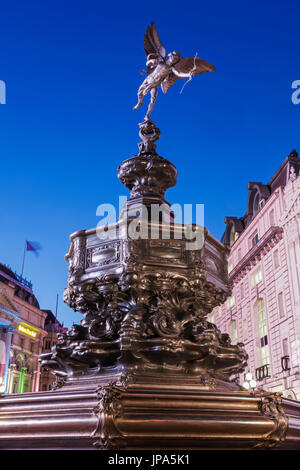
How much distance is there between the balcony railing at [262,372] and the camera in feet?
97.1

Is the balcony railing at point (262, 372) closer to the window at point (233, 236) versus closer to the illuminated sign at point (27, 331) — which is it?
the window at point (233, 236)

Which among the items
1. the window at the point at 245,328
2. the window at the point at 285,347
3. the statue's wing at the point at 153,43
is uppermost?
the window at the point at 245,328

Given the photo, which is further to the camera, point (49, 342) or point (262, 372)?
point (49, 342)

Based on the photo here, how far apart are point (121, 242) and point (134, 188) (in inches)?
57.8

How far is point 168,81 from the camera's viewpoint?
6570 mm

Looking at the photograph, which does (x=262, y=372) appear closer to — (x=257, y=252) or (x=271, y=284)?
(x=271, y=284)

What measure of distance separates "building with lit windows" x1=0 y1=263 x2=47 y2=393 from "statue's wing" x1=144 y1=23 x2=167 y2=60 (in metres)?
38.1

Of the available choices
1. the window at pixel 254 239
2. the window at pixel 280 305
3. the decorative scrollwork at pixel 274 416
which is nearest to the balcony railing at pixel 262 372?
the window at pixel 280 305

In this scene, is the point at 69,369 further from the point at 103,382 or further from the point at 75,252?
the point at 75,252

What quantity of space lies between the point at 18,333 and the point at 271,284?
29.8 metres

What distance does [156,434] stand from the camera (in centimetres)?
320

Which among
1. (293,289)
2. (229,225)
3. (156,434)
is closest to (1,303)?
(229,225)

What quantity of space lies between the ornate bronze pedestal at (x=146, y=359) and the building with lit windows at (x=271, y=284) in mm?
22505

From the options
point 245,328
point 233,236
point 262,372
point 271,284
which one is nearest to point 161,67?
point 271,284
